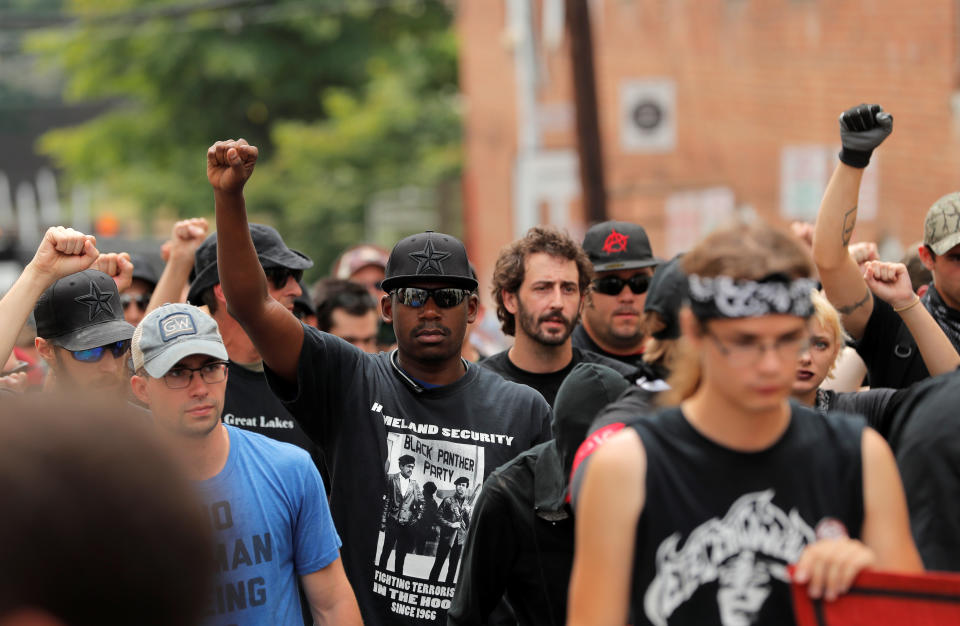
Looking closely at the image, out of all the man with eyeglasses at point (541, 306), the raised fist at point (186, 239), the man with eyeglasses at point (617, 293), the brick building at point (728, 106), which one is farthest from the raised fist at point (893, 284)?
the brick building at point (728, 106)

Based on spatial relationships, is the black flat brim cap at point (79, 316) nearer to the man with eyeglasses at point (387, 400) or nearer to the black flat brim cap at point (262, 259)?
the black flat brim cap at point (262, 259)

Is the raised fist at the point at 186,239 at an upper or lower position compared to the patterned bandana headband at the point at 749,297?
upper

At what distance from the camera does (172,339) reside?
4199 mm

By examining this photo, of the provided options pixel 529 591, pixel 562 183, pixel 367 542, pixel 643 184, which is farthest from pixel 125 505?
pixel 643 184

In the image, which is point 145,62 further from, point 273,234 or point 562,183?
point 273,234

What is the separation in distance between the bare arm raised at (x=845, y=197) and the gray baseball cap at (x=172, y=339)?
7.12 ft

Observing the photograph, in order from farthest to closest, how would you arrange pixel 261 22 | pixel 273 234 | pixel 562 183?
1. pixel 261 22
2. pixel 562 183
3. pixel 273 234

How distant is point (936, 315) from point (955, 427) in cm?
198

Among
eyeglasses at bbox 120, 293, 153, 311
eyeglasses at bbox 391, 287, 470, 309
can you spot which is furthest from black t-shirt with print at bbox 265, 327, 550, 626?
eyeglasses at bbox 120, 293, 153, 311

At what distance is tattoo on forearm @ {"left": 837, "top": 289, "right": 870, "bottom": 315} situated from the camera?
191 inches

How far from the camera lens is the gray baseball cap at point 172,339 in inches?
164

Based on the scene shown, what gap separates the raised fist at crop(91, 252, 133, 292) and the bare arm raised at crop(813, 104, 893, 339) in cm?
313

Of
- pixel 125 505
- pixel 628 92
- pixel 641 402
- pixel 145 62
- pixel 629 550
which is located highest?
pixel 145 62

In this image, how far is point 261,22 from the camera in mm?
29641
